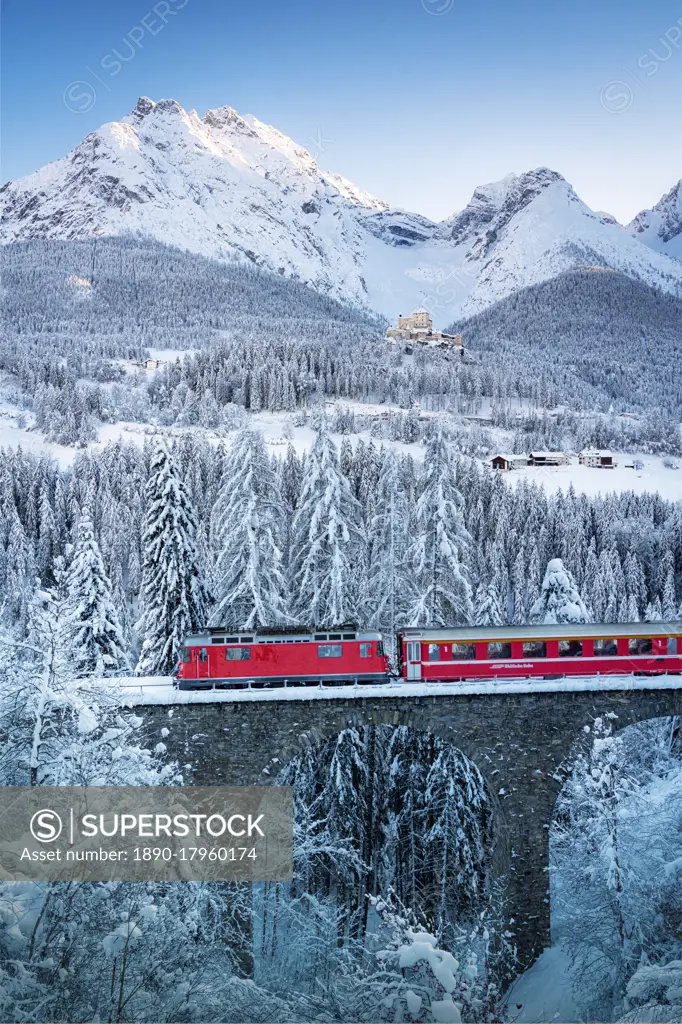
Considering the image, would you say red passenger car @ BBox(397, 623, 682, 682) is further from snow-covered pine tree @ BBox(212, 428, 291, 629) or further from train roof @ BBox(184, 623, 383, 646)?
snow-covered pine tree @ BBox(212, 428, 291, 629)

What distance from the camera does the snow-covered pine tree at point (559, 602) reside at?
3944 cm

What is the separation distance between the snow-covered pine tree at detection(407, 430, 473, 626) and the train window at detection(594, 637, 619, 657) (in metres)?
6.81

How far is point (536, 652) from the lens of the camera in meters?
29.5

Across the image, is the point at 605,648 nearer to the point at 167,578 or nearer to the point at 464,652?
the point at 464,652

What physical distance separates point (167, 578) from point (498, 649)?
1451 centimetres

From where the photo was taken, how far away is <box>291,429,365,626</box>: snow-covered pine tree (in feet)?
115

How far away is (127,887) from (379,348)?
14104 cm

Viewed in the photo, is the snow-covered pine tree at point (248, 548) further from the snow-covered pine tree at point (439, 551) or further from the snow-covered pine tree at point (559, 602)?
the snow-covered pine tree at point (559, 602)

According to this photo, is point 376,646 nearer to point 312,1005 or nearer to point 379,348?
point 312,1005

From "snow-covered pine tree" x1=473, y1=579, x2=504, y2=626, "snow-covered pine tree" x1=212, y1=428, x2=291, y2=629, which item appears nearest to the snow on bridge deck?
"snow-covered pine tree" x1=212, y1=428, x2=291, y2=629

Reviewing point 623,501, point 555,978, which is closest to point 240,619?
point 555,978

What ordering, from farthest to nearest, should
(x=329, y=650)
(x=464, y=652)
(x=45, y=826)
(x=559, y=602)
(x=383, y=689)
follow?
(x=559, y=602)
(x=464, y=652)
(x=329, y=650)
(x=383, y=689)
(x=45, y=826)

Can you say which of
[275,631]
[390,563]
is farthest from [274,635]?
[390,563]

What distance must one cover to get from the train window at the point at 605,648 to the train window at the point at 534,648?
1.76 meters
